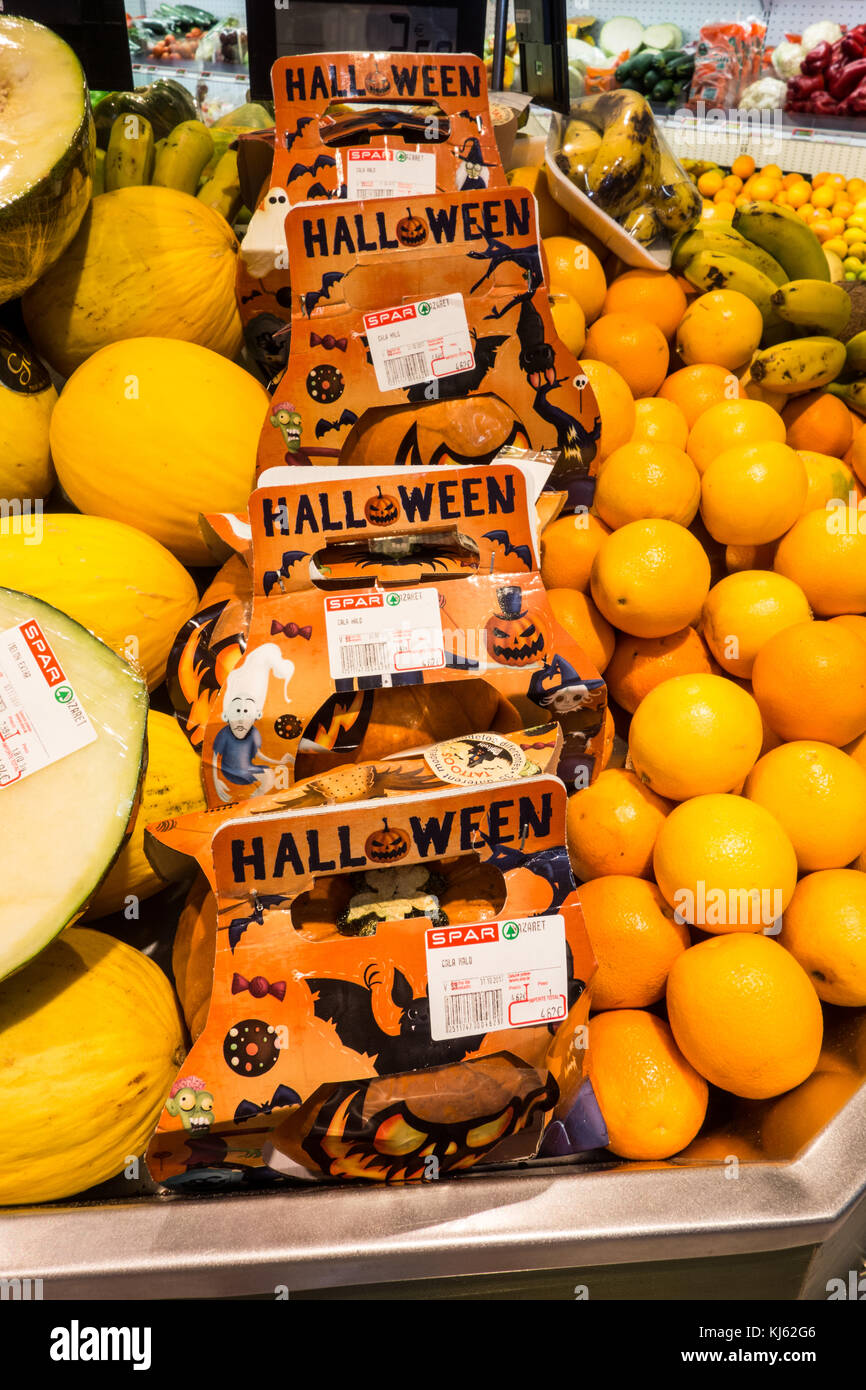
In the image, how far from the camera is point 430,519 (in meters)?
0.96

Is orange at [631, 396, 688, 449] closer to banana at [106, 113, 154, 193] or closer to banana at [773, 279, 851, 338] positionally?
banana at [773, 279, 851, 338]

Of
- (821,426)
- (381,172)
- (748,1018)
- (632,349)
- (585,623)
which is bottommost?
(748,1018)

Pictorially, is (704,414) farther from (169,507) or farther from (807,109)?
(807,109)

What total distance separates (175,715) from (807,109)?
4.22m

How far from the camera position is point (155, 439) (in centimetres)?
110

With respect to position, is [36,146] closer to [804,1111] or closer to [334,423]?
[334,423]

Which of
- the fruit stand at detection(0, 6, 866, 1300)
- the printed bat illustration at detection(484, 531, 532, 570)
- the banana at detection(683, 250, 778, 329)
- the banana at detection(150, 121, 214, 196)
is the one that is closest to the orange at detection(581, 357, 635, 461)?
the fruit stand at detection(0, 6, 866, 1300)

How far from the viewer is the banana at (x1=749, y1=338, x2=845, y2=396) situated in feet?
4.68

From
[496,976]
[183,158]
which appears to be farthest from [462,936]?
[183,158]

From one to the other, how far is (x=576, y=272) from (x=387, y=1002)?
1.20 metres

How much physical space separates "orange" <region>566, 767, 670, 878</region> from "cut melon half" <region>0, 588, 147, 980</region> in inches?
20.4

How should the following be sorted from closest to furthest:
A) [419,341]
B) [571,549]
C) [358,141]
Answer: [419,341] → [571,549] → [358,141]

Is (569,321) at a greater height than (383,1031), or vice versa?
(569,321)

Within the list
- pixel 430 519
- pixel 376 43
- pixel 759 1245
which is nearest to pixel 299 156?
pixel 430 519
